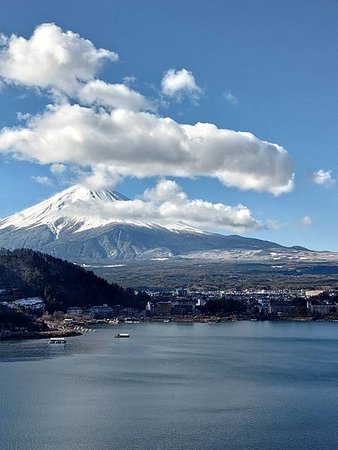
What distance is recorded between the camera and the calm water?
30.0 ft

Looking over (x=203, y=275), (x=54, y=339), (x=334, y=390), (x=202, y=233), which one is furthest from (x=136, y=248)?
(x=334, y=390)

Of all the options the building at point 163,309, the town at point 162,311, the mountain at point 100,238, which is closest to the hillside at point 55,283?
the town at point 162,311

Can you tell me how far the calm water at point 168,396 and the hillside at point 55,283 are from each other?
1069 centimetres

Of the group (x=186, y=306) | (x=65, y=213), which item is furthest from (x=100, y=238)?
(x=186, y=306)

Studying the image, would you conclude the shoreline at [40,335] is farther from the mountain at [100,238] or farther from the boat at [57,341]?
the mountain at [100,238]

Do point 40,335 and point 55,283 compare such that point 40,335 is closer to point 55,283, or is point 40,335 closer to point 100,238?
point 55,283

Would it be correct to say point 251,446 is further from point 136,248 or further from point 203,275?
point 136,248

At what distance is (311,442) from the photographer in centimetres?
903

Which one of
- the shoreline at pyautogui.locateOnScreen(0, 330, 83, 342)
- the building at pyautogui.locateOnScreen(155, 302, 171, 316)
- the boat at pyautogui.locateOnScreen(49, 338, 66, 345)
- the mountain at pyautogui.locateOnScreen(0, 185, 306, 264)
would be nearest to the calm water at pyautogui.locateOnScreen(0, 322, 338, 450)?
the boat at pyautogui.locateOnScreen(49, 338, 66, 345)

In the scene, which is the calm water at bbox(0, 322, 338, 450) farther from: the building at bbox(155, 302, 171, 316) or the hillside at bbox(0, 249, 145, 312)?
the building at bbox(155, 302, 171, 316)

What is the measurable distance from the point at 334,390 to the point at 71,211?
375 ft

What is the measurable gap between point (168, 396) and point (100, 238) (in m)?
102

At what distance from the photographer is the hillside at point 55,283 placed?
31141 mm

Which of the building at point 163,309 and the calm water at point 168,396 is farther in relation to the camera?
the building at point 163,309
